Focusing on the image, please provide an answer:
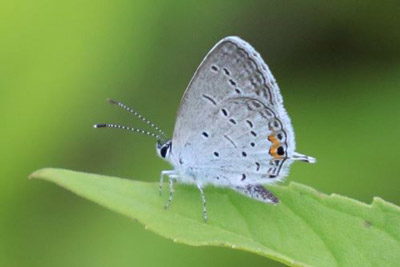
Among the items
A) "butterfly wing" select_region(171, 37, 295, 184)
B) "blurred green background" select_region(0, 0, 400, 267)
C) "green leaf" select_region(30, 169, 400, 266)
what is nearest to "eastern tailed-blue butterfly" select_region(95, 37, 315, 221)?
"butterfly wing" select_region(171, 37, 295, 184)

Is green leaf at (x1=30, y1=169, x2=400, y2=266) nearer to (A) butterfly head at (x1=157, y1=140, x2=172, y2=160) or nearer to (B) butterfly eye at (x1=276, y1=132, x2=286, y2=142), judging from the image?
(B) butterfly eye at (x1=276, y1=132, x2=286, y2=142)

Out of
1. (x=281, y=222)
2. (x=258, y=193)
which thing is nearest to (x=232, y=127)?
(x=258, y=193)

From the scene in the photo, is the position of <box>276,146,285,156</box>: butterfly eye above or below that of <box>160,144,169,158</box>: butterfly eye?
above

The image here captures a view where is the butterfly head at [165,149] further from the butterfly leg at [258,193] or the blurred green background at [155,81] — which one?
the blurred green background at [155,81]

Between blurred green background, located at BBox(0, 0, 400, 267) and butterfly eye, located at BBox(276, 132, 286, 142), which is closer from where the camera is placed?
butterfly eye, located at BBox(276, 132, 286, 142)

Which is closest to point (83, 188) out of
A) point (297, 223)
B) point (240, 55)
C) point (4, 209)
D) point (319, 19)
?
point (297, 223)

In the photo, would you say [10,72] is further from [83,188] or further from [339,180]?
[83,188]
